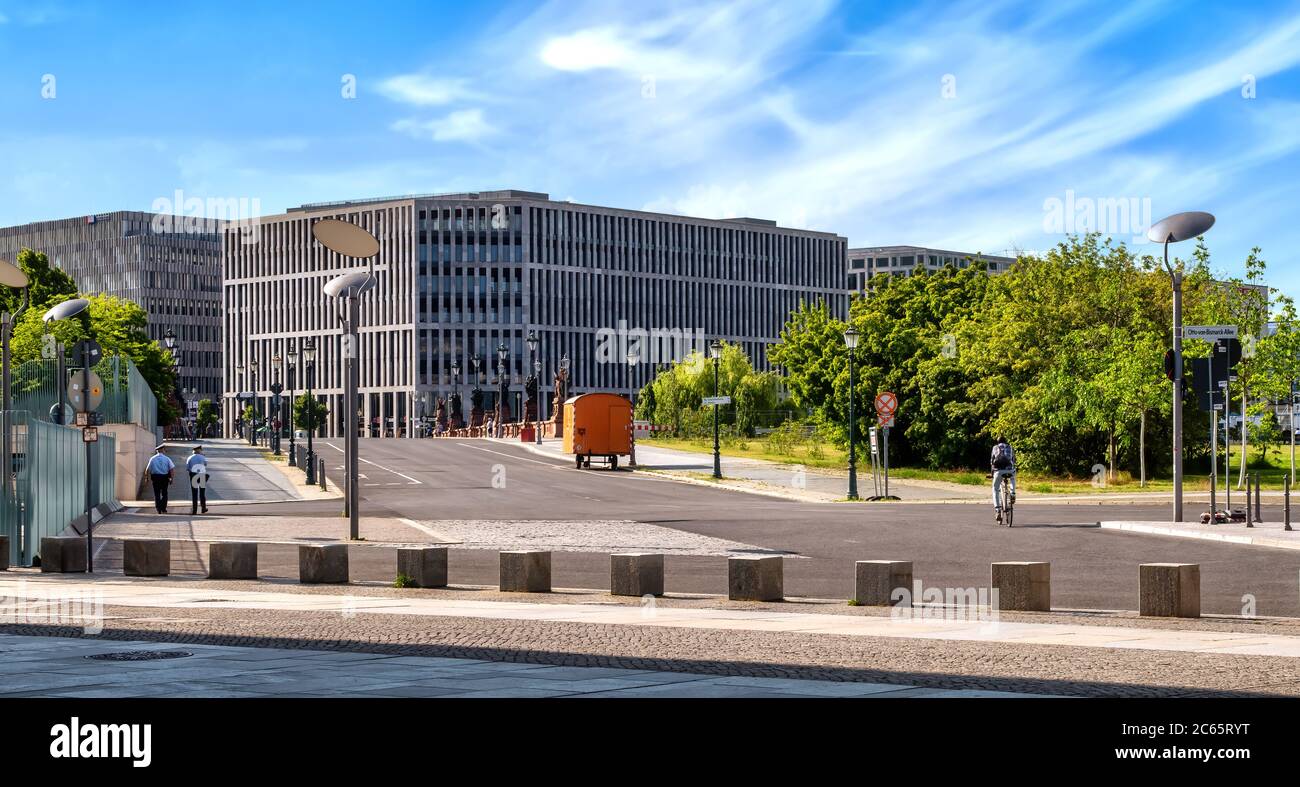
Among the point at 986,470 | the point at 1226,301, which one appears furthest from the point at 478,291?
the point at 1226,301

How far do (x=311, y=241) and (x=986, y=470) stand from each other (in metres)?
134

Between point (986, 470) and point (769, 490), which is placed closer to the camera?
point (769, 490)

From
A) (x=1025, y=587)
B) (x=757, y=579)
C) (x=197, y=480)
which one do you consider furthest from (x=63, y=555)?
(x=197, y=480)

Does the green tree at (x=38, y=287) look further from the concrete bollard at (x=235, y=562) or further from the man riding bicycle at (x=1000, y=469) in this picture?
the concrete bollard at (x=235, y=562)

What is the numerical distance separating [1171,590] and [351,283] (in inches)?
609

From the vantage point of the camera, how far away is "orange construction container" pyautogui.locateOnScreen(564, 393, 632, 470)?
226 feet

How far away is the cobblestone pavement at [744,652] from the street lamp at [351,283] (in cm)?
998

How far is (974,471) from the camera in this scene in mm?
72000

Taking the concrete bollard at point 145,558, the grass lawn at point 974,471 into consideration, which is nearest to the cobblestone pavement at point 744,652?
the concrete bollard at point 145,558

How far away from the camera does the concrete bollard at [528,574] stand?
19109 millimetres

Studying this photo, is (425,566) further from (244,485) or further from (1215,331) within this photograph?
(244,485)

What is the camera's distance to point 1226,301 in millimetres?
58156

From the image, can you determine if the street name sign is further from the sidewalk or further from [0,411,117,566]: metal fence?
the sidewalk
